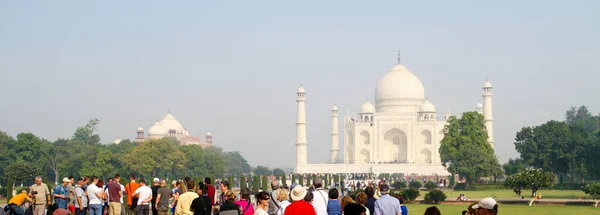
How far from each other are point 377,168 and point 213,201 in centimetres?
5825

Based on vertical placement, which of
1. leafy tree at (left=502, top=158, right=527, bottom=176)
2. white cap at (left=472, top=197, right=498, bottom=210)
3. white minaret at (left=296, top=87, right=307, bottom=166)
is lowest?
white cap at (left=472, top=197, right=498, bottom=210)

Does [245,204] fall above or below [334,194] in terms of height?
below

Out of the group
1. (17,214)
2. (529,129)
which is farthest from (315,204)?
(529,129)

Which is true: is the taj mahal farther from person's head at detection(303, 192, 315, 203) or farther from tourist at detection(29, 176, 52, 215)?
person's head at detection(303, 192, 315, 203)

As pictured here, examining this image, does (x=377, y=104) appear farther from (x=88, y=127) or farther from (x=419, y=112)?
(x=88, y=127)

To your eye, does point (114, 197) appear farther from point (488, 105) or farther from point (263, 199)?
point (488, 105)

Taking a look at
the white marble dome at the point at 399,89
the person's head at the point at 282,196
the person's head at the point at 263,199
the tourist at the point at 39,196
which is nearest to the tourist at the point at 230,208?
the person's head at the point at 263,199

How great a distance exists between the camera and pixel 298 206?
35.3 ft

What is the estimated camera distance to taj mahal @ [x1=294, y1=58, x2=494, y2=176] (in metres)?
72.2

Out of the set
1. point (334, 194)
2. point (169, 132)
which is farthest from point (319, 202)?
point (169, 132)

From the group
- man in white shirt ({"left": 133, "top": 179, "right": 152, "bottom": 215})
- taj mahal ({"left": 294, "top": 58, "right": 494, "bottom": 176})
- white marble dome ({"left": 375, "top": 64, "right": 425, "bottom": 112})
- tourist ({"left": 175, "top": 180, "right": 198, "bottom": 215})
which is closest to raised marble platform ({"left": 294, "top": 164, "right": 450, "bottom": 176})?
taj mahal ({"left": 294, "top": 58, "right": 494, "bottom": 176})

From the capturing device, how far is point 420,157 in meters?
73.8

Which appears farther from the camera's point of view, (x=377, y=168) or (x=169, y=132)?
(x=169, y=132)

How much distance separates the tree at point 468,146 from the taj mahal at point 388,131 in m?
19.1
